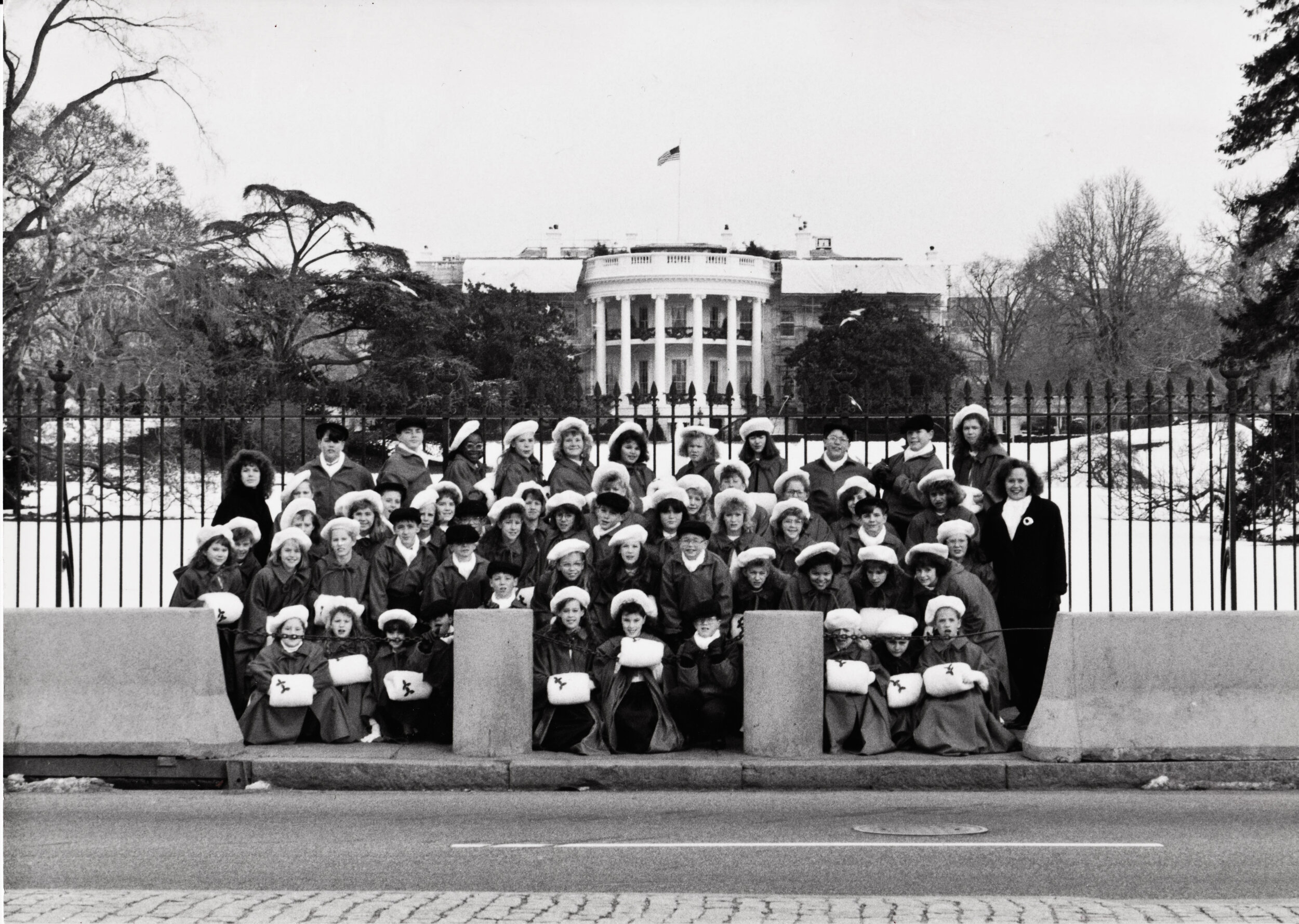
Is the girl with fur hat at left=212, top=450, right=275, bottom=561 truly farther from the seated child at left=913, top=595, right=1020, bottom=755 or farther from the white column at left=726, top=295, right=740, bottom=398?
the white column at left=726, top=295, right=740, bottom=398

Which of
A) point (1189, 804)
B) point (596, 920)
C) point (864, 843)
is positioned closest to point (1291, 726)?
point (1189, 804)

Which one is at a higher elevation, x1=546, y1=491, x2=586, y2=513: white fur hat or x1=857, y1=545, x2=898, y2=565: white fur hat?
x1=546, y1=491, x2=586, y2=513: white fur hat

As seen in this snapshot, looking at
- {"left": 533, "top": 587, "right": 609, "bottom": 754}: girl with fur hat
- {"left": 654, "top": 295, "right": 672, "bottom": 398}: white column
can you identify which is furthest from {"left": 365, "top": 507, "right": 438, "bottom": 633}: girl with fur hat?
{"left": 654, "top": 295, "right": 672, "bottom": 398}: white column

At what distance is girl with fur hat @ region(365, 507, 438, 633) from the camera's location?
10.6 meters

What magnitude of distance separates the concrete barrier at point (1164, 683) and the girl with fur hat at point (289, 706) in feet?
13.7

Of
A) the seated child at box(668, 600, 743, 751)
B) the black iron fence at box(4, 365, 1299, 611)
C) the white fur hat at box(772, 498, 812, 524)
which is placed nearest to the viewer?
the seated child at box(668, 600, 743, 751)

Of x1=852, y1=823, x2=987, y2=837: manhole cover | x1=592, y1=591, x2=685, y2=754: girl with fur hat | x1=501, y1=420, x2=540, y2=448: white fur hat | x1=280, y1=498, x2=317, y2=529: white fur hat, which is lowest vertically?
x1=852, y1=823, x2=987, y2=837: manhole cover

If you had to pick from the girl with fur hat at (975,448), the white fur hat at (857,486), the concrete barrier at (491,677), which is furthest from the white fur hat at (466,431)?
the girl with fur hat at (975,448)

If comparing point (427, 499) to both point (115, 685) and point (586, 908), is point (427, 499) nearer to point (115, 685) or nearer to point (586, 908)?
point (115, 685)

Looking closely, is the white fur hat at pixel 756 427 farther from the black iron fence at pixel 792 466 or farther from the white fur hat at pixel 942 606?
the white fur hat at pixel 942 606

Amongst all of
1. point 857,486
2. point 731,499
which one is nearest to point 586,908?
point 731,499

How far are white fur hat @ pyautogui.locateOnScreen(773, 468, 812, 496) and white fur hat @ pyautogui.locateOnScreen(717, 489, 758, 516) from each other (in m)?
0.42

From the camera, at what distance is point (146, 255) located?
3200 cm

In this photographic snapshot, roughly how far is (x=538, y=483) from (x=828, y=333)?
65004 millimetres
